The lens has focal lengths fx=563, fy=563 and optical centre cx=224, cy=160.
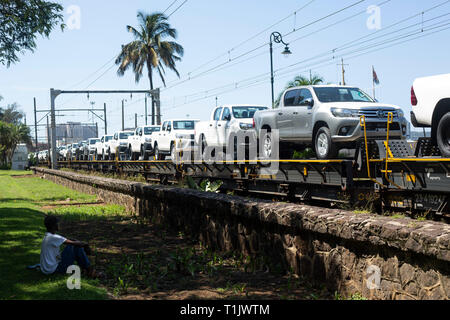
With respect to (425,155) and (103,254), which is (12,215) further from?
(425,155)

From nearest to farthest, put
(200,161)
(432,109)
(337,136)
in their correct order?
(432,109)
(337,136)
(200,161)

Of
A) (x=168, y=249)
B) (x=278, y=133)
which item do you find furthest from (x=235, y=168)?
(x=168, y=249)

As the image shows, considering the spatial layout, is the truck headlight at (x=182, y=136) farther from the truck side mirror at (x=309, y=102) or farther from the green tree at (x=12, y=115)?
the green tree at (x=12, y=115)

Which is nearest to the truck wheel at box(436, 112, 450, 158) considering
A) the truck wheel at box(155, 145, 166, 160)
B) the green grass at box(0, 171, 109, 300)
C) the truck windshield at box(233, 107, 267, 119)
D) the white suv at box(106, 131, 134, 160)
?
the green grass at box(0, 171, 109, 300)

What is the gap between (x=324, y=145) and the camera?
476 inches

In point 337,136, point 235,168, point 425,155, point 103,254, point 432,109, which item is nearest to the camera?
point 432,109

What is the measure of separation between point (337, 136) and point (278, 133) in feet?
8.41

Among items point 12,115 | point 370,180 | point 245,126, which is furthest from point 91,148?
point 12,115

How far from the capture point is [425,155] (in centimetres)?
929

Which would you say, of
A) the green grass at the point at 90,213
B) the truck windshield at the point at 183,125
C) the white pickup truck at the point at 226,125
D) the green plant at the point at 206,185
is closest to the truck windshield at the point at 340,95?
the white pickup truck at the point at 226,125

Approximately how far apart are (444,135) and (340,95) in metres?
4.40

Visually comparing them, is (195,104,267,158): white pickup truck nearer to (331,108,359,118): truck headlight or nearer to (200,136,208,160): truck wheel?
(200,136,208,160): truck wheel

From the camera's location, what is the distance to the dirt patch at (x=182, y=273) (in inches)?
281

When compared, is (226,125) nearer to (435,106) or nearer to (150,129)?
(435,106)
